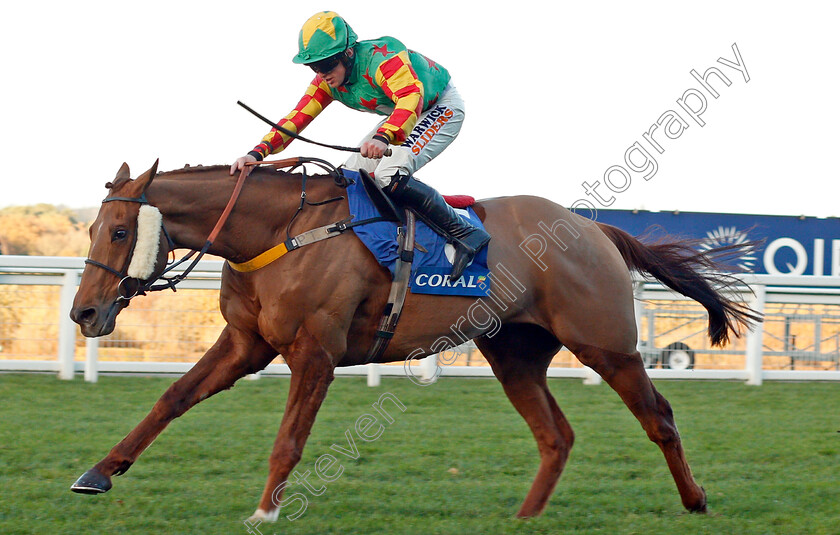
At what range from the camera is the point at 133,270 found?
3.52 m

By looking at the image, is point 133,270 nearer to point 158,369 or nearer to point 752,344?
point 158,369

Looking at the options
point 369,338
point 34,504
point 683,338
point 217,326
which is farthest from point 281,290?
point 683,338

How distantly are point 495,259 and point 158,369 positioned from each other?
4.70 metres

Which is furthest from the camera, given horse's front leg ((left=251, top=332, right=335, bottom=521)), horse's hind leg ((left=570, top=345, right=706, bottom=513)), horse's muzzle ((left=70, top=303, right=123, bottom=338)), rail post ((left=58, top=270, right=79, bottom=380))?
rail post ((left=58, top=270, right=79, bottom=380))

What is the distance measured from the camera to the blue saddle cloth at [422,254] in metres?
3.87

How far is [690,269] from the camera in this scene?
15.6 feet

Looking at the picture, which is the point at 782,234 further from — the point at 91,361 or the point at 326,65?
the point at 326,65

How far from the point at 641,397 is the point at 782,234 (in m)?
10.2

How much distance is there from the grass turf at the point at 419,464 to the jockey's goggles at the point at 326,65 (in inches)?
78.2

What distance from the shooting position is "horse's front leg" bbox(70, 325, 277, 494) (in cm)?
373

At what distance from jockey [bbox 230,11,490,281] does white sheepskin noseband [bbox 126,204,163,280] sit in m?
0.49

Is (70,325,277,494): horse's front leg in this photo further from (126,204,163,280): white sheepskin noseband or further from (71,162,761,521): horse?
(126,204,163,280): white sheepskin noseband

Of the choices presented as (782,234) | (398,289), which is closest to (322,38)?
(398,289)

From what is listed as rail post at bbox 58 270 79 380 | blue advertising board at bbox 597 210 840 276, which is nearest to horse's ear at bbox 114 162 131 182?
rail post at bbox 58 270 79 380
